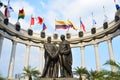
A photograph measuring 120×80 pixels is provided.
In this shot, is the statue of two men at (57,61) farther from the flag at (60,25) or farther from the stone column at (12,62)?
the flag at (60,25)

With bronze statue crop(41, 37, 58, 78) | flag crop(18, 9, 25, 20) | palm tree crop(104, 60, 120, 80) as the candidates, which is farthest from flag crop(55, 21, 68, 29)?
bronze statue crop(41, 37, 58, 78)

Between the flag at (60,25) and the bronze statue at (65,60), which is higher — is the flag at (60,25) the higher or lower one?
the higher one

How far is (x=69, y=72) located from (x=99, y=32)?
126 feet

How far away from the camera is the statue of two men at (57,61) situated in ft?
44.2

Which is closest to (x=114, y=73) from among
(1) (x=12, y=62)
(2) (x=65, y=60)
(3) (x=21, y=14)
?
(2) (x=65, y=60)

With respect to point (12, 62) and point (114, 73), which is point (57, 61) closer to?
point (114, 73)

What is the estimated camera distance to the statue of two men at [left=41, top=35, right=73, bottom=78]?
13484mm

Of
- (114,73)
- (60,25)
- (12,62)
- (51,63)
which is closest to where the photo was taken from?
(51,63)

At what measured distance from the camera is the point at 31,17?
53281mm

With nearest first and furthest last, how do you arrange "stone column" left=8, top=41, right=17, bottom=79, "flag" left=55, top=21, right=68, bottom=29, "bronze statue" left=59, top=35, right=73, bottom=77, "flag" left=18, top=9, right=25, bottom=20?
1. "bronze statue" left=59, top=35, right=73, bottom=77
2. "stone column" left=8, top=41, right=17, bottom=79
3. "flag" left=18, top=9, right=25, bottom=20
4. "flag" left=55, top=21, right=68, bottom=29

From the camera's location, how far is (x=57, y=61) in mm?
14016

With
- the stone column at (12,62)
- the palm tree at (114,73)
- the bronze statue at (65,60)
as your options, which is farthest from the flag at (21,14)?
the bronze statue at (65,60)

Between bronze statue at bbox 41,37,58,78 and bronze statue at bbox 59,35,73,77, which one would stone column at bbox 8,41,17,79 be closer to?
bronze statue at bbox 41,37,58,78

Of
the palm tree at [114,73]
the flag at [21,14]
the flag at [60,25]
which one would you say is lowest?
the palm tree at [114,73]
